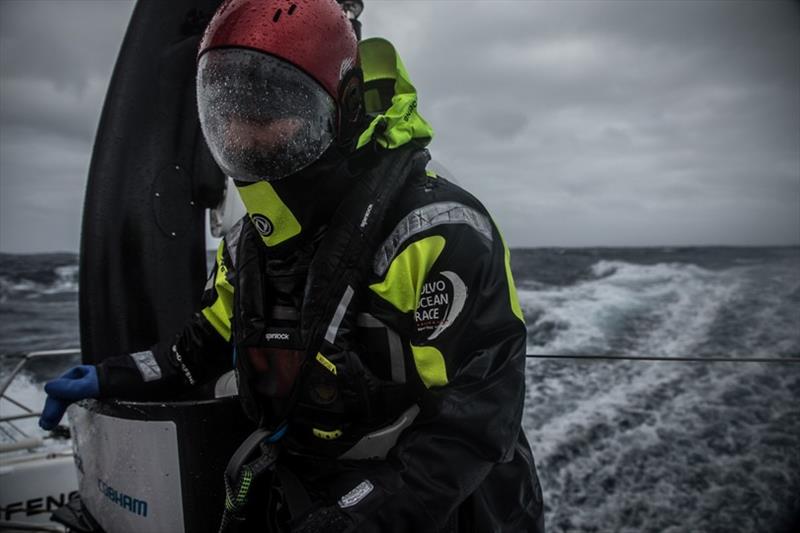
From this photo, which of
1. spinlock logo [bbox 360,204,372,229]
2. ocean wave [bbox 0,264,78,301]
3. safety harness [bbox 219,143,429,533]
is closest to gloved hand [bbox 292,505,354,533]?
safety harness [bbox 219,143,429,533]

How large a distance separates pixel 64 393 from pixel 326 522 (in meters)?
0.96

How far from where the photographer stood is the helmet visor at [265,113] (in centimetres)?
125

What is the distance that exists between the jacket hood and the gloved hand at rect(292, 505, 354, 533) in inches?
30.8

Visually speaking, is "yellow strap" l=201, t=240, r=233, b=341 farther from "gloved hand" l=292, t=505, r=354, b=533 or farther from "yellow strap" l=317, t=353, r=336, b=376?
"gloved hand" l=292, t=505, r=354, b=533

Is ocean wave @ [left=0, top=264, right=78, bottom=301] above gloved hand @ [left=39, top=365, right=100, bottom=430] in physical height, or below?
below

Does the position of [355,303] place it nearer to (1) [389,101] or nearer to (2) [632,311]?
(1) [389,101]

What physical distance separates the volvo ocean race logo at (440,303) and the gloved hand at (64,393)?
1037 mm

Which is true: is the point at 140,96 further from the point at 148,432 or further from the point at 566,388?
the point at 566,388

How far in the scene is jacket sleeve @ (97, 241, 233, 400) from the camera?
1.67 metres

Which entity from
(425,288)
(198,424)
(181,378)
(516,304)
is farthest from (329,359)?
(181,378)

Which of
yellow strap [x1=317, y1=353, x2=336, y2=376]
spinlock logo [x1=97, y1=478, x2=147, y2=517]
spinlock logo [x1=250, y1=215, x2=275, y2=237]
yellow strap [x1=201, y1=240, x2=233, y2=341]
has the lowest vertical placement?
spinlock logo [x1=97, y1=478, x2=147, y2=517]

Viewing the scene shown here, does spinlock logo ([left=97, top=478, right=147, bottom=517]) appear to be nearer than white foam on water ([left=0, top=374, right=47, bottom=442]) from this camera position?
Yes

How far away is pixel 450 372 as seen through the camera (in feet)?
3.83

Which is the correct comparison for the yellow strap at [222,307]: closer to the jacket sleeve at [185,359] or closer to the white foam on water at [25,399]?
the jacket sleeve at [185,359]
